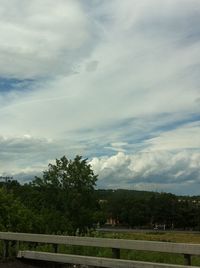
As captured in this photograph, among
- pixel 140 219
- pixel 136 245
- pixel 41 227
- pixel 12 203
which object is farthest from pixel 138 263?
pixel 140 219

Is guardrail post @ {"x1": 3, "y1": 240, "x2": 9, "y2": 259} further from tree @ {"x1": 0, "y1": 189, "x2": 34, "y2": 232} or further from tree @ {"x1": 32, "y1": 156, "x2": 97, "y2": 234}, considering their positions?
tree @ {"x1": 32, "y1": 156, "x2": 97, "y2": 234}

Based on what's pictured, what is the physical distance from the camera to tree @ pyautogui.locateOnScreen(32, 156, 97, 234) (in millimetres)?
31327

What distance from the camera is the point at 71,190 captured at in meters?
32.2

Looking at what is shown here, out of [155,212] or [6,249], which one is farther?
[155,212]

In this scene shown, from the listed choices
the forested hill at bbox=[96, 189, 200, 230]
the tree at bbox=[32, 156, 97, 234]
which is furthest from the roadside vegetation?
the forested hill at bbox=[96, 189, 200, 230]

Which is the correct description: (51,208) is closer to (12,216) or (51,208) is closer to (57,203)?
(57,203)

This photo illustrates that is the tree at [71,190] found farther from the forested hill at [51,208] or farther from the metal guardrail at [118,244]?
the metal guardrail at [118,244]

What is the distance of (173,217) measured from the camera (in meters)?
140

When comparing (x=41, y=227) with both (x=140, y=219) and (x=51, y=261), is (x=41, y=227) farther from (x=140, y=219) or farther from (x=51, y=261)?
(x=140, y=219)

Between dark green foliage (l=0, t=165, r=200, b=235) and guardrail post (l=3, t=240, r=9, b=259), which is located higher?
dark green foliage (l=0, t=165, r=200, b=235)

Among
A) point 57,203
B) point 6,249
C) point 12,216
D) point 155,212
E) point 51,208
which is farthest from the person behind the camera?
point 155,212

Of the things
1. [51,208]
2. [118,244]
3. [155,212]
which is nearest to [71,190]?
[51,208]

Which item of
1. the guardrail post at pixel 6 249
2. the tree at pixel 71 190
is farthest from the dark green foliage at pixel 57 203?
the guardrail post at pixel 6 249

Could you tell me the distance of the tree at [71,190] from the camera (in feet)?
103
